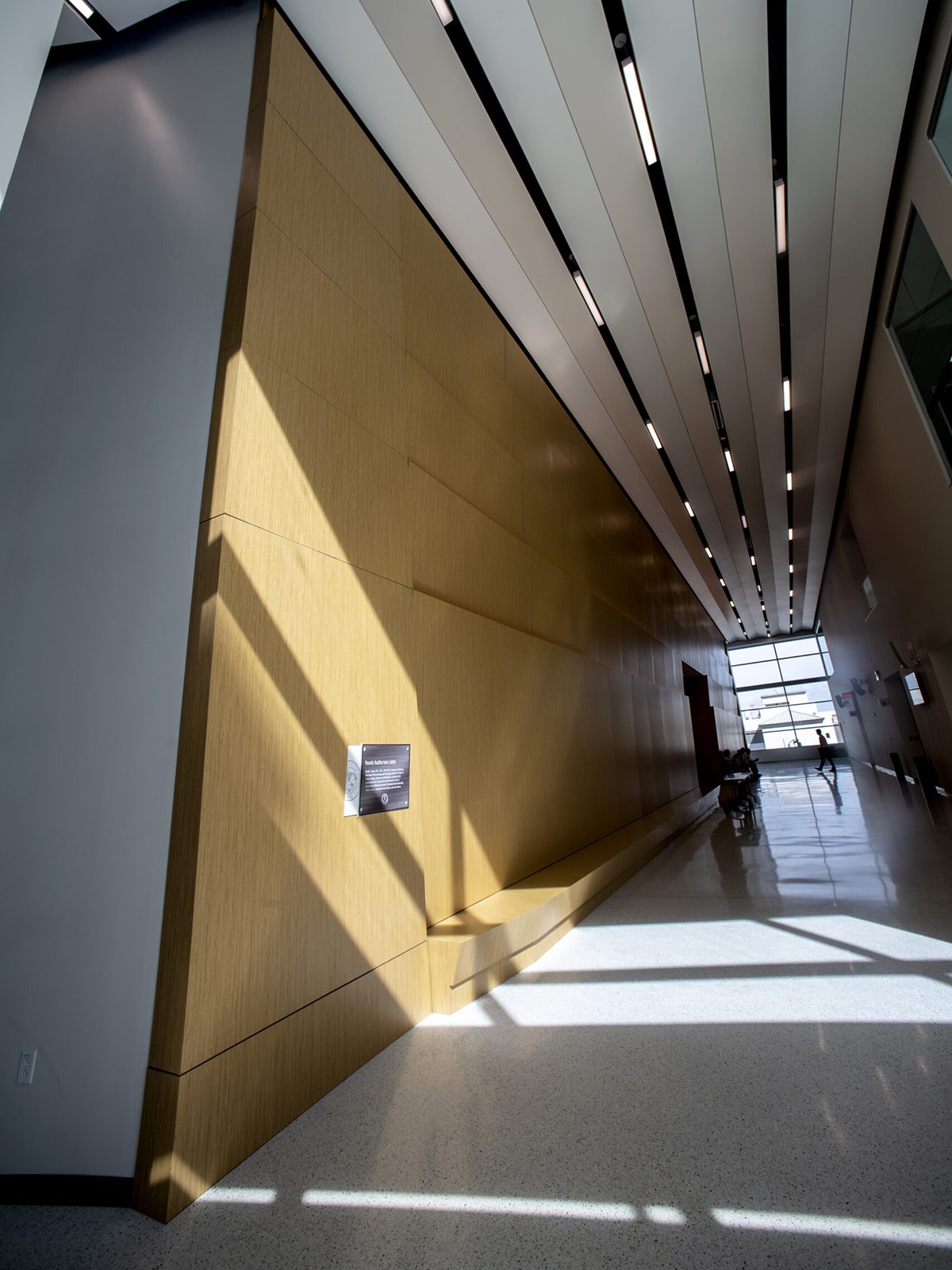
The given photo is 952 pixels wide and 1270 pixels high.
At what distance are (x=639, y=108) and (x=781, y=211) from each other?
6.77 ft

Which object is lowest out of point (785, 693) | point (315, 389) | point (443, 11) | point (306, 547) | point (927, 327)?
point (306, 547)

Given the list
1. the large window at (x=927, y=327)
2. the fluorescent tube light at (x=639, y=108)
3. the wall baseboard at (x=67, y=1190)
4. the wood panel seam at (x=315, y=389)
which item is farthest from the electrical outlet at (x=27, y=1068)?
the large window at (x=927, y=327)

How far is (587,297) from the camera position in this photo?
20.5 ft

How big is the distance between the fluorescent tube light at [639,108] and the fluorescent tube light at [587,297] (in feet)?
3.86

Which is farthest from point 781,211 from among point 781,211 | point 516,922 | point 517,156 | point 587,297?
point 516,922

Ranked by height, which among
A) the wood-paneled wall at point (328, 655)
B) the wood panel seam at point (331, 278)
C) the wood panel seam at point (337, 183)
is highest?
the wood panel seam at point (337, 183)

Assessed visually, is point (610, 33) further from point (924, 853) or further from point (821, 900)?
point (924, 853)

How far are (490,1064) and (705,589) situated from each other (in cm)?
1789

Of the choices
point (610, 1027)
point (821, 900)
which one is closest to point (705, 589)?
point (821, 900)

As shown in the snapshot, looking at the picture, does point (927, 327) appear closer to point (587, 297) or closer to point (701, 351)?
point (701, 351)

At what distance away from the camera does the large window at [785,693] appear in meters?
25.8

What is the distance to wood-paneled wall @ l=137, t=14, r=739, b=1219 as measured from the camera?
1.94 m

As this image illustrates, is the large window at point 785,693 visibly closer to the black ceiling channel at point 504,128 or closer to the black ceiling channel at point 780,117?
the black ceiling channel at point 780,117

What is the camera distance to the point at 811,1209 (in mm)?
1465
